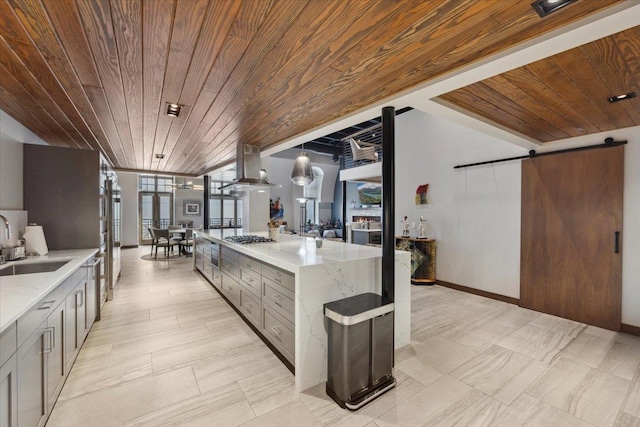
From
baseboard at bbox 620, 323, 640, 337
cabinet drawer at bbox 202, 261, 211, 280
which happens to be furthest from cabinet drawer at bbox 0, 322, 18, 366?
baseboard at bbox 620, 323, 640, 337

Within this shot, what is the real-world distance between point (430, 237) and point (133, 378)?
16.0 feet

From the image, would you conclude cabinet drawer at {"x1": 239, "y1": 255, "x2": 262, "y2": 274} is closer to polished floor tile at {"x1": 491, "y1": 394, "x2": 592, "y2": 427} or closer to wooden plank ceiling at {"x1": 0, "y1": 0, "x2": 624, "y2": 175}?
wooden plank ceiling at {"x1": 0, "y1": 0, "x2": 624, "y2": 175}

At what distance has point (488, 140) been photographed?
4445mm

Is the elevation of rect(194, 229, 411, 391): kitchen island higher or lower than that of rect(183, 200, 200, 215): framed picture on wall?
lower

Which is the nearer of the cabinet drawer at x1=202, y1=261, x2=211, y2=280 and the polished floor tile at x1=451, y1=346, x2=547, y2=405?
the polished floor tile at x1=451, y1=346, x2=547, y2=405

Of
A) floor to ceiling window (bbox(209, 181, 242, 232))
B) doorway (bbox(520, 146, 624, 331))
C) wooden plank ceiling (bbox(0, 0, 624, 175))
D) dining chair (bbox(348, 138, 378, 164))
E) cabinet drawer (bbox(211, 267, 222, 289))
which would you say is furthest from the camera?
floor to ceiling window (bbox(209, 181, 242, 232))

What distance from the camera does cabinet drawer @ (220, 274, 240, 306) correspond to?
3494mm

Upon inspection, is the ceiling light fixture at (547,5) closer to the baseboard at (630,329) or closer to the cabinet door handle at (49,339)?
the cabinet door handle at (49,339)

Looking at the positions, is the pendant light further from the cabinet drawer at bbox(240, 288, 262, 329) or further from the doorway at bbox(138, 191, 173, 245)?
the doorway at bbox(138, 191, 173, 245)

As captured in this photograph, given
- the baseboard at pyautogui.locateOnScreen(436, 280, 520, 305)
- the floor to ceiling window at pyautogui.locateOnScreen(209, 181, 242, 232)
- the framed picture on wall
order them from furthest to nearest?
the framed picture on wall < the floor to ceiling window at pyautogui.locateOnScreen(209, 181, 242, 232) < the baseboard at pyautogui.locateOnScreen(436, 280, 520, 305)

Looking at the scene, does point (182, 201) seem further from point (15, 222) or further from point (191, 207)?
point (15, 222)

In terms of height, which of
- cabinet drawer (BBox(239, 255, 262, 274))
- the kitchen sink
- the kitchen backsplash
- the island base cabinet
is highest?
the kitchen backsplash

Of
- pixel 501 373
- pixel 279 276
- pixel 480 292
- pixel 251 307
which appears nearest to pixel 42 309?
pixel 279 276

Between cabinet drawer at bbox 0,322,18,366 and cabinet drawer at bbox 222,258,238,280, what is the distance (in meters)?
2.25
